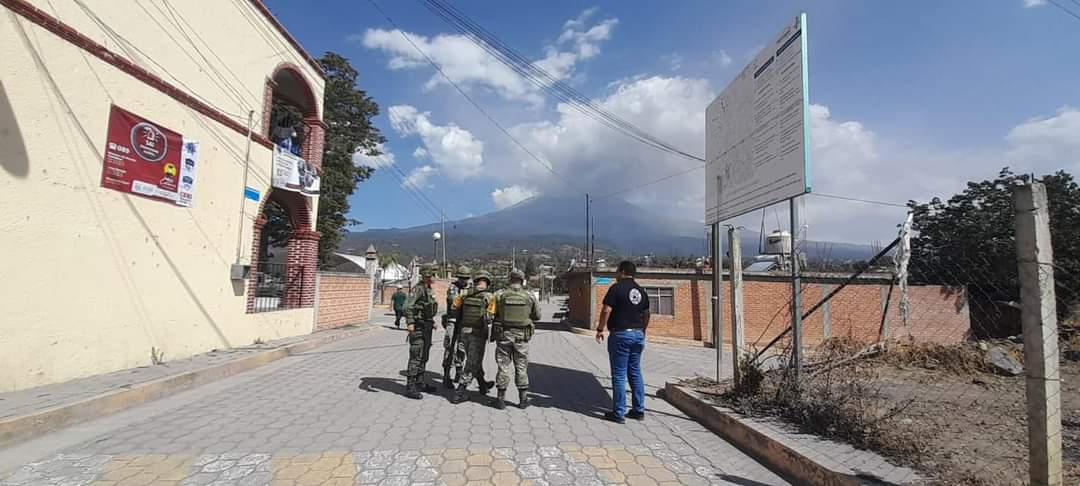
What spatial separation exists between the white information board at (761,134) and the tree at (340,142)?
20.9 meters

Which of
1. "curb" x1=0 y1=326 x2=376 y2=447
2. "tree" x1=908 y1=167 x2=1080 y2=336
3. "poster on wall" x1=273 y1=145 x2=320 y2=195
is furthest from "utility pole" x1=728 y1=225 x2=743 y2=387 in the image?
"tree" x1=908 y1=167 x2=1080 y2=336

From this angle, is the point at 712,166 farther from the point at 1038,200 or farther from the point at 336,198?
the point at 336,198

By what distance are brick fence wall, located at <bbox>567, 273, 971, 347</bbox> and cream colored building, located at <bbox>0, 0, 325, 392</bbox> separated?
491 inches

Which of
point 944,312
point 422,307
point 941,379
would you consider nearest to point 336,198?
point 422,307

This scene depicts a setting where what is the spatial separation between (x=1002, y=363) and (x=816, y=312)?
10056mm

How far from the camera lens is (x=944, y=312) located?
19297 mm

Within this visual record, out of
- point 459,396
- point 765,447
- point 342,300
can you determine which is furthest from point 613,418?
point 342,300

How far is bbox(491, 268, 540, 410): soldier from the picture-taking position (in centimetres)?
548

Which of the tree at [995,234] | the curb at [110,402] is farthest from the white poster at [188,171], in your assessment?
the tree at [995,234]

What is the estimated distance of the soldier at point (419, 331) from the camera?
6004 millimetres

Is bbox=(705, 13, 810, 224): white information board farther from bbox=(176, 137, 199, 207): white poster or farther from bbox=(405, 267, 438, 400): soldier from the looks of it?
bbox=(176, 137, 199, 207): white poster

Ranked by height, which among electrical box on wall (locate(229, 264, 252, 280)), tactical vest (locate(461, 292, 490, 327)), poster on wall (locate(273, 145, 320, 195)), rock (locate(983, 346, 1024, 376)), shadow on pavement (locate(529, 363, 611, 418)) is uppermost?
poster on wall (locate(273, 145, 320, 195))

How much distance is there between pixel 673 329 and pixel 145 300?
14697 mm

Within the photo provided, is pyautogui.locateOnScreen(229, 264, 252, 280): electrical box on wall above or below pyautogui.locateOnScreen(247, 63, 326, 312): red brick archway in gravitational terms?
below
